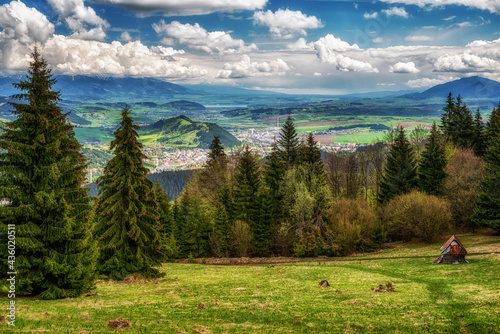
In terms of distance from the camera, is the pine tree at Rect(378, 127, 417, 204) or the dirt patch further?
A: the pine tree at Rect(378, 127, 417, 204)

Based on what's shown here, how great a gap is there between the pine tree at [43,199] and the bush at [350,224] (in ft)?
113

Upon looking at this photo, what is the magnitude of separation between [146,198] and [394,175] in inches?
1839

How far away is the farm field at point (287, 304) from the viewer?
49.4ft

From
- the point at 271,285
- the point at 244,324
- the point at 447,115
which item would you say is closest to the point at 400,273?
the point at 271,285

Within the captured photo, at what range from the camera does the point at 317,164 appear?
2211 inches

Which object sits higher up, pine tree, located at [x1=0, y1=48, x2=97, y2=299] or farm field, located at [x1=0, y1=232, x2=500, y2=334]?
pine tree, located at [x1=0, y1=48, x2=97, y2=299]

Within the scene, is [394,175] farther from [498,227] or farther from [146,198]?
[146,198]

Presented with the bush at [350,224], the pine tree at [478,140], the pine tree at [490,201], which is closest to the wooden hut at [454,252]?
the pine tree at [490,201]

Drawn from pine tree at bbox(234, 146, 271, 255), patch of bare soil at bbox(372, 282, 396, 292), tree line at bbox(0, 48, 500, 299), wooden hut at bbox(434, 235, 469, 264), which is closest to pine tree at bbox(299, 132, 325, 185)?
tree line at bbox(0, 48, 500, 299)

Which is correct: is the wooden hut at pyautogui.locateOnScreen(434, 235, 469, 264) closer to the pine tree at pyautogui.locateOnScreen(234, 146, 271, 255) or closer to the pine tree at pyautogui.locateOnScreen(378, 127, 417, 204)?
the pine tree at pyautogui.locateOnScreen(234, 146, 271, 255)

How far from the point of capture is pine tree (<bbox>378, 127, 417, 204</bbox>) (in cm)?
6094

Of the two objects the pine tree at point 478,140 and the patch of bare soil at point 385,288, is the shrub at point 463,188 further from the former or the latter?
the patch of bare soil at point 385,288

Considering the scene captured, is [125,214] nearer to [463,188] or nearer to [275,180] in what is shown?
[275,180]

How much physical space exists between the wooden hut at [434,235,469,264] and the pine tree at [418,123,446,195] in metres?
28.6
